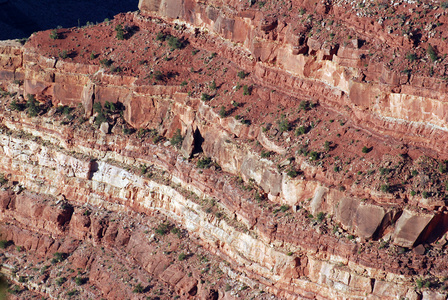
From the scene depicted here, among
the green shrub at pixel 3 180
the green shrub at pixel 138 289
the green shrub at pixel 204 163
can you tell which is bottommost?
the green shrub at pixel 3 180

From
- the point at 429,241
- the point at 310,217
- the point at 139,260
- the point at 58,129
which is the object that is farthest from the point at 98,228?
the point at 429,241

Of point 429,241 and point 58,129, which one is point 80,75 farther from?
point 429,241

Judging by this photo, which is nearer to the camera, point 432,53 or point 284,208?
point 432,53

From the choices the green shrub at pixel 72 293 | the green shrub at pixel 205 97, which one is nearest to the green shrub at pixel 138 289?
the green shrub at pixel 72 293

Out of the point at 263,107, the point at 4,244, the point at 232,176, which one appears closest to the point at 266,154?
the point at 232,176

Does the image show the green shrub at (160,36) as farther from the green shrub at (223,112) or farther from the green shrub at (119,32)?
the green shrub at (223,112)

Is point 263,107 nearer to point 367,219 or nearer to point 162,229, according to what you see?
point 162,229

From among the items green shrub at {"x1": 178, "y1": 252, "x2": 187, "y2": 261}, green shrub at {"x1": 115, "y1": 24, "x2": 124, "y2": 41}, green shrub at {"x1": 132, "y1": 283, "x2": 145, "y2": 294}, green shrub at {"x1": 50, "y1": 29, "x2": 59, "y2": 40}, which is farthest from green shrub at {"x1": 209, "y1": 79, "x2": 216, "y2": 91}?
green shrub at {"x1": 50, "y1": 29, "x2": 59, "y2": 40}

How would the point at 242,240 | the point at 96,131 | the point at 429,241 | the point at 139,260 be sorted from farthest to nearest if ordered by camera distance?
the point at 96,131 → the point at 139,260 → the point at 242,240 → the point at 429,241
